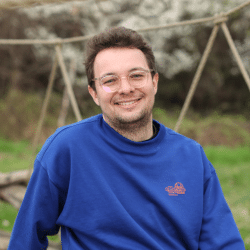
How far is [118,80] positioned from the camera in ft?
3.89

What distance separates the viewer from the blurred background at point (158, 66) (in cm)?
674

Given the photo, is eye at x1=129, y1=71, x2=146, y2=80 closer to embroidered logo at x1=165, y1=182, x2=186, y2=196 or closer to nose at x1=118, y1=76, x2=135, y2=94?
nose at x1=118, y1=76, x2=135, y2=94

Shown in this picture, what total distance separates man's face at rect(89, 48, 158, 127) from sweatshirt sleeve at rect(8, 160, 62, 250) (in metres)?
0.36

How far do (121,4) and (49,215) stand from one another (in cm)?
721

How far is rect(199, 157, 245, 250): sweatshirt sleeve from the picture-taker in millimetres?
1134

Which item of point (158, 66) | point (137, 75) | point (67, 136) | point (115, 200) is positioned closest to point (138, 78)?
point (137, 75)

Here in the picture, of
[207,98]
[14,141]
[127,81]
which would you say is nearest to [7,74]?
[14,141]

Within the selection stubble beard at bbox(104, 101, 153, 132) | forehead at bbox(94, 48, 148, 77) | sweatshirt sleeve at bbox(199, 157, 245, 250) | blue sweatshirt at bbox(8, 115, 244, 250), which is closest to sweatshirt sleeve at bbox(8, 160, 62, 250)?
blue sweatshirt at bbox(8, 115, 244, 250)

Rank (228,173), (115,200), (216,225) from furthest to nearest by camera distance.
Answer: (228,173), (216,225), (115,200)

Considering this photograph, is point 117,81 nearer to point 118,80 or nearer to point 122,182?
point 118,80

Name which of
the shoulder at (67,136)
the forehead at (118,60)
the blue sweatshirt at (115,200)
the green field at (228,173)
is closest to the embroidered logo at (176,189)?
the blue sweatshirt at (115,200)

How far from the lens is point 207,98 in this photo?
25.0 ft

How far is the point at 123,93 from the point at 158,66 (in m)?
6.64

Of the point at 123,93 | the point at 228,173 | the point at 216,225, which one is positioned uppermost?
the point at 123,93
